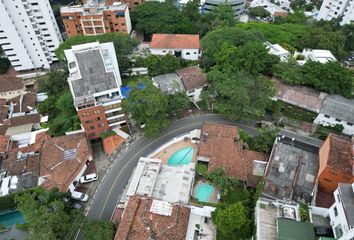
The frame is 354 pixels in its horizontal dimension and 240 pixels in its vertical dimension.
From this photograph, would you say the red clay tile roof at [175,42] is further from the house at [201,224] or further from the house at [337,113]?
the house at [201,224]

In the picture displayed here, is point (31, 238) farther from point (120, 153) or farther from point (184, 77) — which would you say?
point (184, 77)

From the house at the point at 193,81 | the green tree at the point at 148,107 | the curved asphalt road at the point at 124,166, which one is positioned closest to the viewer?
the curved asphalt road at the point at 124,166

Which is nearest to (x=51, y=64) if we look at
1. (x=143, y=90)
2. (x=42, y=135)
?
(x=42, y=135)

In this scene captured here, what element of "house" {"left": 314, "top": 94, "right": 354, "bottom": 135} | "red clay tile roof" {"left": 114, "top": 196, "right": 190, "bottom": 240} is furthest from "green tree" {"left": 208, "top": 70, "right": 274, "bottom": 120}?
"red clay tile roof" {"left": 114, "top": 196, "right": 190, "bottom": 240}

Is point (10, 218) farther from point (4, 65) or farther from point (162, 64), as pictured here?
point (4, 65)

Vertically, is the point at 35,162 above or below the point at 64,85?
below

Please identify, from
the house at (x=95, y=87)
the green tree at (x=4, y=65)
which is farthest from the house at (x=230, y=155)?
the green tree at (x=4, y=65)

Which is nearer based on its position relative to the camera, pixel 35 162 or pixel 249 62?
pixel 35 162
